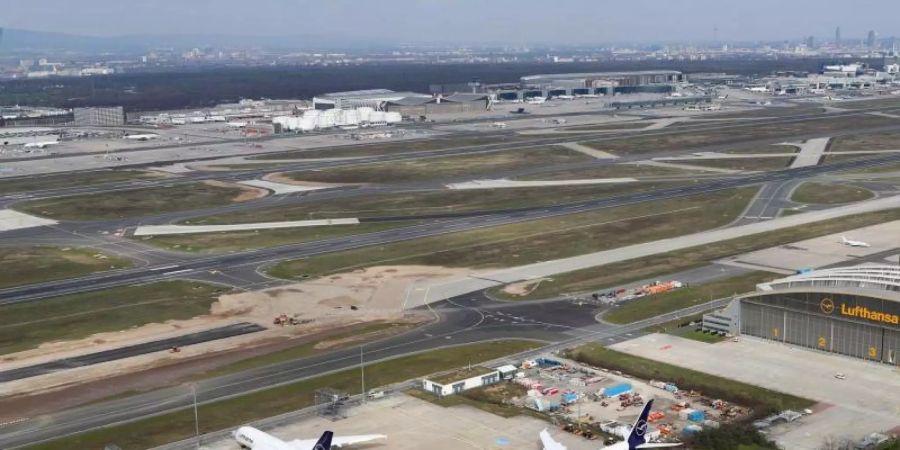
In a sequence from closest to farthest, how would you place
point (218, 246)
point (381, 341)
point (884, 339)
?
point (884, 339) → point (381, 341) → point (218, 246)

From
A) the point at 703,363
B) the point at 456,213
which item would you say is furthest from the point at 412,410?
the point at 456,213

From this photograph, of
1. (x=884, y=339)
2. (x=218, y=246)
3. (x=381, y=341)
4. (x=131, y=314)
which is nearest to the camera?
(x=884, y=339)

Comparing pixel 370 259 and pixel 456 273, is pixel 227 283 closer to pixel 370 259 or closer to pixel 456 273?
pixel 370 259

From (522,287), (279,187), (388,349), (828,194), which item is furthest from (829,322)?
(279,187)

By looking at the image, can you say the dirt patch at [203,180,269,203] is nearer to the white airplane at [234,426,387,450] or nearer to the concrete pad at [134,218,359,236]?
the concrete pad at [134,218,359,236]

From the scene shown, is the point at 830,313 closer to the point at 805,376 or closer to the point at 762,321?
the point at 762,321

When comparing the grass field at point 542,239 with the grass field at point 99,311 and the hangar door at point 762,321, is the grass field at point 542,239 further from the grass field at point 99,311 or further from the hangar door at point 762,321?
the hangar door at point 762,321

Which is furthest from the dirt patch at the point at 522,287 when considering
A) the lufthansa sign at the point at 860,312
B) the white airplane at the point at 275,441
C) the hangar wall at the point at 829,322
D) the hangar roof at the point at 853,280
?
the white airplane at the point at 275,441

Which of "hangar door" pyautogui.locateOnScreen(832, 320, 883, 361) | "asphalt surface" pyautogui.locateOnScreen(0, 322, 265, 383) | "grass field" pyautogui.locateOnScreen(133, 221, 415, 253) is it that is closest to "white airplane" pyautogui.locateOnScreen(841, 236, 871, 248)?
"hangar door" pyautogui.locateOnScreen(832, 320, 883, 361)
